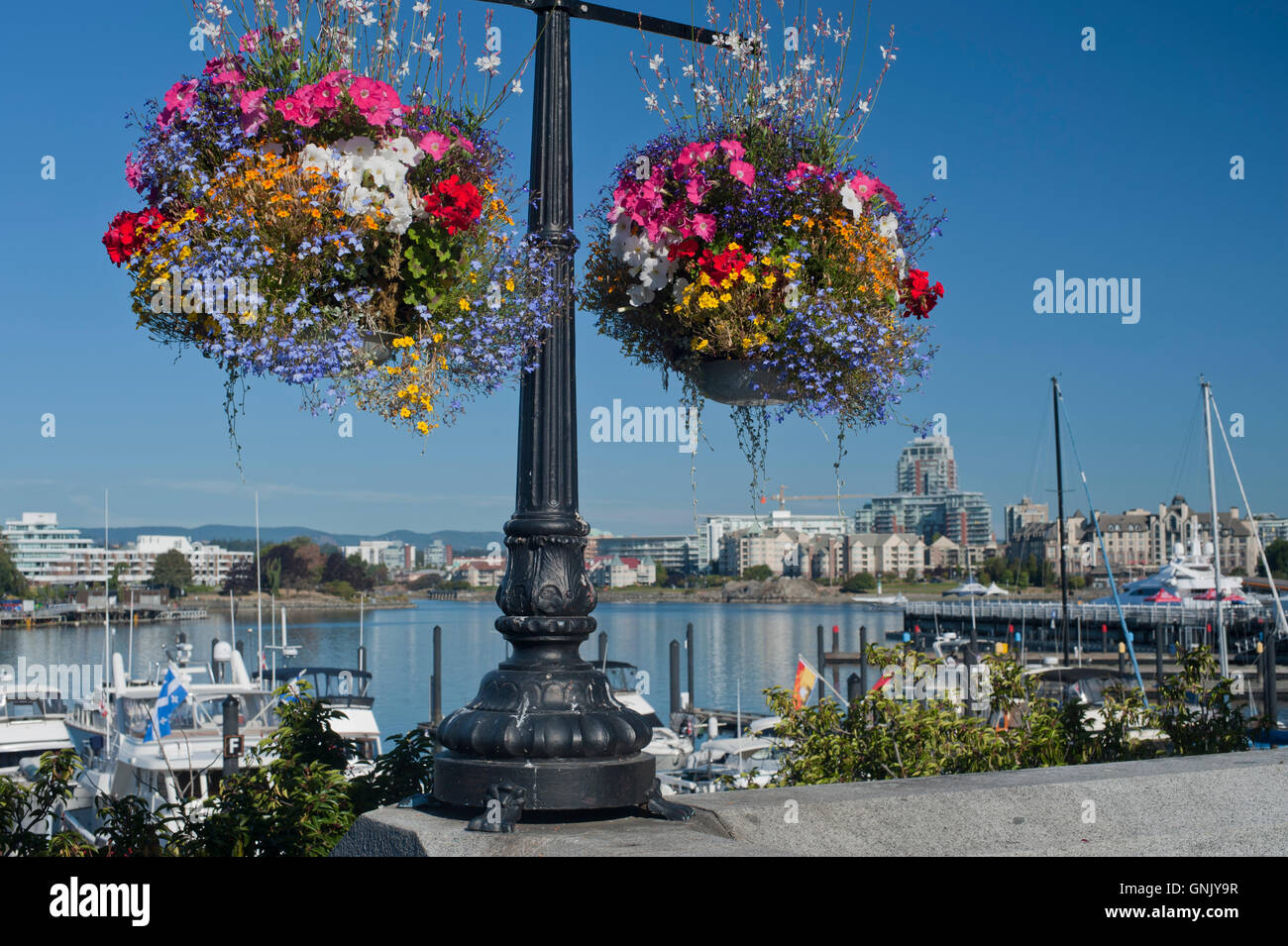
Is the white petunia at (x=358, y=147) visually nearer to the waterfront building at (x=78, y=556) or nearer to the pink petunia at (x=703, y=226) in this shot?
the pink petunia at (x=703, y=226)

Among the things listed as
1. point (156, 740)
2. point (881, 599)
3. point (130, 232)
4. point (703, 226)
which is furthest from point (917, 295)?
point (881, 599)

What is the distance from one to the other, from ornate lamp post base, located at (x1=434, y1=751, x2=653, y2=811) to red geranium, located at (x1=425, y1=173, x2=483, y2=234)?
6.07ft

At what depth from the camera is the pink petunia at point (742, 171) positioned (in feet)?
15.2

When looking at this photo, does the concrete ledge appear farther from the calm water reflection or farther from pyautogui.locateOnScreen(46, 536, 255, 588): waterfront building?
pyautogui.locateOnScreen(46, 536, 255, 588): waterfront building

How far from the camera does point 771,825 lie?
15.5ft

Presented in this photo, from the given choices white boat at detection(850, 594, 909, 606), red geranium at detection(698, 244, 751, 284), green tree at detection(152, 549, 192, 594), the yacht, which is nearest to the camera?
red geranium at detection(698, 244, 751, 284)

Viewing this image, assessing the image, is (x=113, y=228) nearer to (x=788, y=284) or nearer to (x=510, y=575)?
(x=510, y=575)

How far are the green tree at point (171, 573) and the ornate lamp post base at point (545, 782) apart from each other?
171 meters

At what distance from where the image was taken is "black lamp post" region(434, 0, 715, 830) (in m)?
4.19

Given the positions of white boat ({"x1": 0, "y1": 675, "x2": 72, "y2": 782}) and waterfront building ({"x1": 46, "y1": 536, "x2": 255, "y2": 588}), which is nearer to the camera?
white boat ({"x1": 0, "y1": 675, "x2": 72, "y2": 782})

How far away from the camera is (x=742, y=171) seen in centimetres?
464

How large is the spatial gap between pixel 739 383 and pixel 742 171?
2.73 feet

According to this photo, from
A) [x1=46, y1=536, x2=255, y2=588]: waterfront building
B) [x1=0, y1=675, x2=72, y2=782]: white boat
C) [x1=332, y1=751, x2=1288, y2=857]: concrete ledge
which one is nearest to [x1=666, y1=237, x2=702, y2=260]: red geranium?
[x1=332, y1=751, x2=1288, y2=857]: concrete ledge
